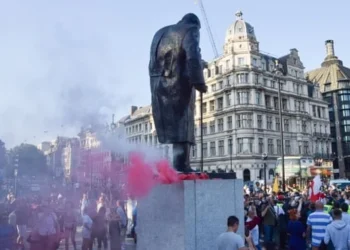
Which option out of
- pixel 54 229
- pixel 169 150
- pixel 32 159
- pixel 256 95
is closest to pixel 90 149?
pixel 256 95

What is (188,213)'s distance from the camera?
4.46m

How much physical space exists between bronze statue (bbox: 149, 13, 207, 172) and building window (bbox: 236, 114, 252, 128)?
4926 cm

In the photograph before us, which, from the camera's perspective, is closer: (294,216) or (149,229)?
(149,229)

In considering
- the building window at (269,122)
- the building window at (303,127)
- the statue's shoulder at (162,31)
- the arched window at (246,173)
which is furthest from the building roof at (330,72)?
the statue's shoulder at (162,31)

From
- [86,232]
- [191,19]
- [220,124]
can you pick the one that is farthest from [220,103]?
[191,19]

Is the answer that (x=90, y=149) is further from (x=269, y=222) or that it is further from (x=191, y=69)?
(x=191, y=69)

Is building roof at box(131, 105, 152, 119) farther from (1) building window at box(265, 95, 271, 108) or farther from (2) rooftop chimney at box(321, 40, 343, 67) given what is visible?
(2) rooftop chimney at box(321, 40, 343, 67)

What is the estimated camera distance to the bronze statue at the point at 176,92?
17.3ft

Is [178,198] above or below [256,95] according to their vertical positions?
below

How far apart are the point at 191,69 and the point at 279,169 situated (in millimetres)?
40502

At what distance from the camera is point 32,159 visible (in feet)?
282

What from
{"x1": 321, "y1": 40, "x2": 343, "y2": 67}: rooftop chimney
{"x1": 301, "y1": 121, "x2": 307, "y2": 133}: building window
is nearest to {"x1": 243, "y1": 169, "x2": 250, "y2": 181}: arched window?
{"x1": 301, "y1": 121, "x2": 307, "y2": 133}: building window

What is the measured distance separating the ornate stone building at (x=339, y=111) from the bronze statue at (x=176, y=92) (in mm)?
69774

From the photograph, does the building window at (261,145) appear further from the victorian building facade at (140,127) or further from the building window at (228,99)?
→ the victorian building facade at (140,127)
